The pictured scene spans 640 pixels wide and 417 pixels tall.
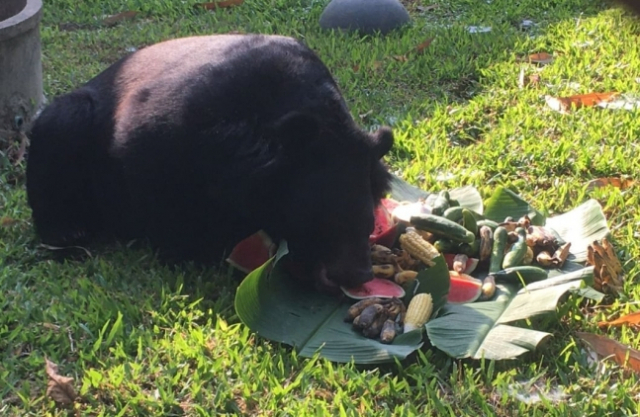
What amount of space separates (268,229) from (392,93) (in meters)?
2.47

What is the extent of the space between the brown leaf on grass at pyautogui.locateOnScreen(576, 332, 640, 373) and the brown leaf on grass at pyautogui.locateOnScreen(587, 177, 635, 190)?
59.9 inches

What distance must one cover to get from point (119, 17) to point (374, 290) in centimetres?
540

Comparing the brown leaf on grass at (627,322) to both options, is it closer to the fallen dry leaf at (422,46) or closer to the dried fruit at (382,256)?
the dried fruit at (382,256)

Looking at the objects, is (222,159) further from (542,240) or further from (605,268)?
(605,268)

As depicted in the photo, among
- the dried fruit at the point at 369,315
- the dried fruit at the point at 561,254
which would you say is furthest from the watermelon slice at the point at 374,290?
the dried fruit at the point at 561,254

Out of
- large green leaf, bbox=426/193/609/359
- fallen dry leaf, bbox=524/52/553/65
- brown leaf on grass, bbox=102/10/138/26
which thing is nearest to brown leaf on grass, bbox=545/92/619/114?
fallen dry leaf, bbox=524/52/553/65

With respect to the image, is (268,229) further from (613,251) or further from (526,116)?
(526,116)

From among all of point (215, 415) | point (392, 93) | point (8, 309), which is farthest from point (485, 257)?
point (392, 93)

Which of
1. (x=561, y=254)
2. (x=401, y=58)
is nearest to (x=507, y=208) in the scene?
(x=561, y=254)

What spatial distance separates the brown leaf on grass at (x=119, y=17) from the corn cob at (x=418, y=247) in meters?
Answer: 5.07

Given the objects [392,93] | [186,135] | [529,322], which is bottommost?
[392,93]

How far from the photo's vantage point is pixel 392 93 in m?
5.57

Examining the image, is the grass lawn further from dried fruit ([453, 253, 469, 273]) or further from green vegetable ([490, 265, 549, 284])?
dried fruit ([453, 253, 469, 273])

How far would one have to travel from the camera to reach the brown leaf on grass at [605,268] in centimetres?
319
